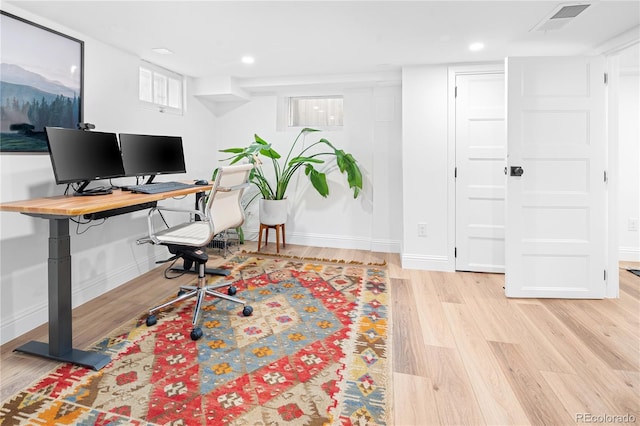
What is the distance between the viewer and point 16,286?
238 cm

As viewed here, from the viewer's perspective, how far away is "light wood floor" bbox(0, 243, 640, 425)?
1672 millimetres

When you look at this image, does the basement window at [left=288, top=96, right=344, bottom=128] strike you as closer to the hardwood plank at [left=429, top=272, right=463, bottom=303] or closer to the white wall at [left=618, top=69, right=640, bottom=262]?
the hardwood plank at [left=429, top=272, right=463, bottom=303]

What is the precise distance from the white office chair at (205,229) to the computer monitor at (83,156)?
0.48 metres

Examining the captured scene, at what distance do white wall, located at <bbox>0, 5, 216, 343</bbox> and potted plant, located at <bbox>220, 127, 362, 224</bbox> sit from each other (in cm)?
85

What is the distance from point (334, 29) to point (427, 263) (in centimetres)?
246

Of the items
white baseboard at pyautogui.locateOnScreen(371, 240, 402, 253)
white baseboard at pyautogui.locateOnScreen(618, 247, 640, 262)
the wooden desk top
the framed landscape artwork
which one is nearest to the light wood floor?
the wooden desk top

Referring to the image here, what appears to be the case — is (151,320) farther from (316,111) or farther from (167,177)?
(316,111)

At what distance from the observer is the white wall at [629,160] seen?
4.07 meters

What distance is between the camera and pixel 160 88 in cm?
393

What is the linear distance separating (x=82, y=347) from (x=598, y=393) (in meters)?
2.84

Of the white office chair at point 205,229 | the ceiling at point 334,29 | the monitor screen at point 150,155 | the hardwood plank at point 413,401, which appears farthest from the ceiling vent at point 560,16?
the monitor screen at point 150,155

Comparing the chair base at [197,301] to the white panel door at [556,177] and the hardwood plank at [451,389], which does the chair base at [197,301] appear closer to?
the hardwood plank at [451,389]

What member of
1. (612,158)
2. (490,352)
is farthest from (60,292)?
(612,158)

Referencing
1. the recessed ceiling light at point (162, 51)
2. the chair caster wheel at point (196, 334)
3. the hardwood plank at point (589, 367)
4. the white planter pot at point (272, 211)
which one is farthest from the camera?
the white planter pot at point (272, 211)
